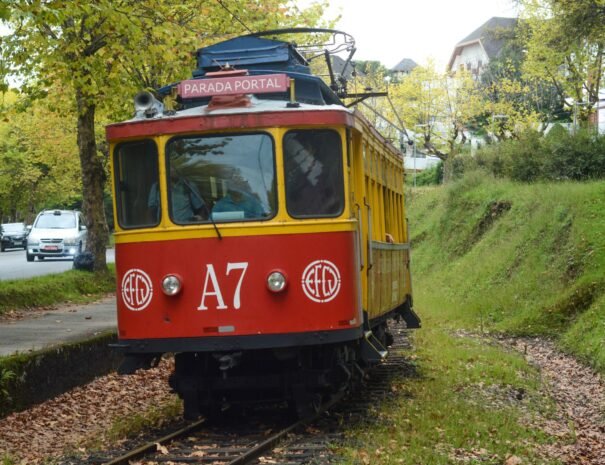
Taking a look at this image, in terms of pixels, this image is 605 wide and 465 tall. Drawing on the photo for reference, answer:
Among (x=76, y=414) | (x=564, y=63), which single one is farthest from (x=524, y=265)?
(x=564, y=63)

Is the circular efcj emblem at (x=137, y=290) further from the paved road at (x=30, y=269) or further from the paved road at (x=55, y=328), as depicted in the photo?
the paved road at (x=30, y=269)

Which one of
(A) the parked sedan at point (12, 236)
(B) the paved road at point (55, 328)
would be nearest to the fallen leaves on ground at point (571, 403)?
(B) the paved road at point (55, 328)

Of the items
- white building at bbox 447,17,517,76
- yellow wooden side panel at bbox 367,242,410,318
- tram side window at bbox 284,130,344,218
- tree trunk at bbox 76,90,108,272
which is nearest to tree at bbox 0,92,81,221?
tree trunk at bbox 76,90,108,272

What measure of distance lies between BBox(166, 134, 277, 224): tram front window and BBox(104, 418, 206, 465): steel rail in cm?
199

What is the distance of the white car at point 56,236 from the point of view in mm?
40094

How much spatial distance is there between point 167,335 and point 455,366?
6.24 meters

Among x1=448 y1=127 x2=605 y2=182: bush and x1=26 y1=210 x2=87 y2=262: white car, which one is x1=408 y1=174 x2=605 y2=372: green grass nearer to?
x1=448 y1=127 x2=605 y2=182: bush

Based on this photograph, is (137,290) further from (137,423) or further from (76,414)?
(76,414)

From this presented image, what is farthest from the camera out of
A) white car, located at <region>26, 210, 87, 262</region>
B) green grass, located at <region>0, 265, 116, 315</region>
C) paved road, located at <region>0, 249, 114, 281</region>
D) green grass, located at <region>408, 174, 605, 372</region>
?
white car, located at <region>26, 210, 87, 262</region>

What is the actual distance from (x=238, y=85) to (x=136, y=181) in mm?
1422

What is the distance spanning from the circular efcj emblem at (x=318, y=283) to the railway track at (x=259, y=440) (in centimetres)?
129

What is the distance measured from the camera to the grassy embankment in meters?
9.96

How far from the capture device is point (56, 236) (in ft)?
132

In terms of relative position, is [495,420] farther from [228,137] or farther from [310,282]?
[228,137]
